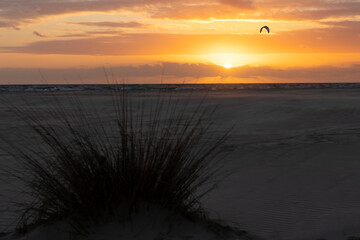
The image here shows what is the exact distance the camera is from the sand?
14.0 feet

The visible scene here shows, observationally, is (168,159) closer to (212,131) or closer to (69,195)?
(69,195)

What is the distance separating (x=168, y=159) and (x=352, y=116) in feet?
34.1

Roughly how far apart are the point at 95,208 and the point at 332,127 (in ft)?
27.6

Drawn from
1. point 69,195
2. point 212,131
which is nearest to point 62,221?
point 69,195

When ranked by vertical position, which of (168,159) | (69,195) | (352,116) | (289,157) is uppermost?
(352,116)

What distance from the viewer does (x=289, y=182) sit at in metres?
5.70

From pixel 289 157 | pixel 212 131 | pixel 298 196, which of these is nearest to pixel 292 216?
pixel 298 196

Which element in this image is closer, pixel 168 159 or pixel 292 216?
pixel 168 159

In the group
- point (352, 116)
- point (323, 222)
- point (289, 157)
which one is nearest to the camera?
point (323, 222)

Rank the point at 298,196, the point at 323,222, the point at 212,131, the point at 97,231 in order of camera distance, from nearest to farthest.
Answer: the point at 97,231, the point at 323,222, the point at 298,196, the point at 212,131

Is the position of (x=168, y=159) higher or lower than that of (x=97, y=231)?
higher

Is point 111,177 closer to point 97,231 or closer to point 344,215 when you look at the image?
point 97,231

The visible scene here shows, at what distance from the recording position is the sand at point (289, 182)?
4270 mm

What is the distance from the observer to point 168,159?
3.56 metres
